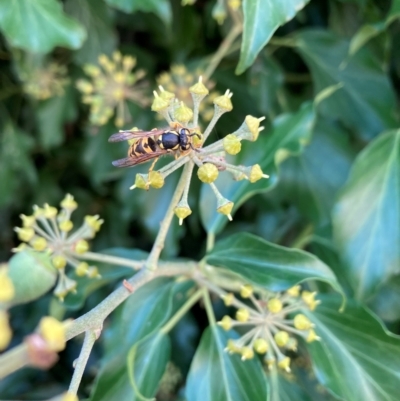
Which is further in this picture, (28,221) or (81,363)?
(28,221)

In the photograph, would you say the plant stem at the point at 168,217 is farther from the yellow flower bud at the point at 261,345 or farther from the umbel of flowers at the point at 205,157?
the yellow flower bud at the point at 261,345

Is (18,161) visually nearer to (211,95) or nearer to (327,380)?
(211,95)

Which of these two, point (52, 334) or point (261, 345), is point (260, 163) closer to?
point (261, 345)

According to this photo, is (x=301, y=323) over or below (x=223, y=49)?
below

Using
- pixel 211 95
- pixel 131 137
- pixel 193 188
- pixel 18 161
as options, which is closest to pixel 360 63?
pixel 211 95

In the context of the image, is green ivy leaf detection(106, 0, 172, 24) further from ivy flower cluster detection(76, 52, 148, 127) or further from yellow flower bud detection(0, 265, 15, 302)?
yellow flower bud detection(0, 265, 15, 302)

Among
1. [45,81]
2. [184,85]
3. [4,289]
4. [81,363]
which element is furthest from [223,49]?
[4,289]

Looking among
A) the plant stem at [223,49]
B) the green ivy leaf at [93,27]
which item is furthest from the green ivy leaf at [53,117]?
the plant stem at [223,49]
